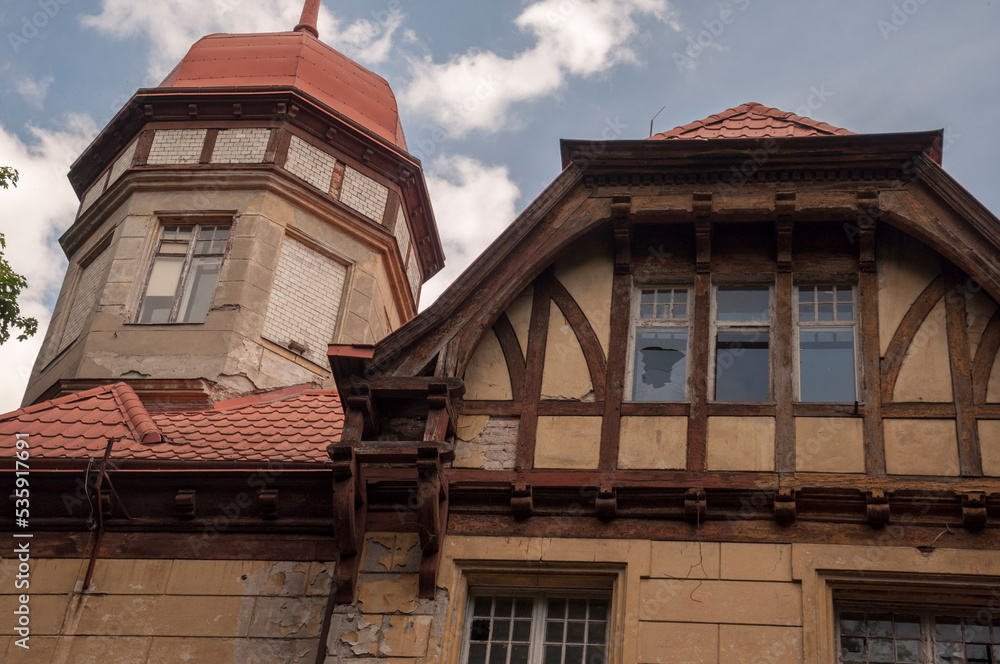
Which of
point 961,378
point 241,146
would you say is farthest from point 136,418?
point 961,378

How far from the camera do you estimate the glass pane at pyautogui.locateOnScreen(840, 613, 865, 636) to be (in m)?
8.77

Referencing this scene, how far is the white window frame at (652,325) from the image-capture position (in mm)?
9820

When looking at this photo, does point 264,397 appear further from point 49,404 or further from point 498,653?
point 498,653

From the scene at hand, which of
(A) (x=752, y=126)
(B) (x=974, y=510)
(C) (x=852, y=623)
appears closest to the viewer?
(B) (x=974, y=510)

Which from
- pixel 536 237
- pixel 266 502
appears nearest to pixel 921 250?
pixel 536 237

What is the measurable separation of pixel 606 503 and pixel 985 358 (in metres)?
→ 3.26

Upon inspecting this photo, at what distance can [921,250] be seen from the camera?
33.4 ft

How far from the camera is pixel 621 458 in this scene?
941 cm

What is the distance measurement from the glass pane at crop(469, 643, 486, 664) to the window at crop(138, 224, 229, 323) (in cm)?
702

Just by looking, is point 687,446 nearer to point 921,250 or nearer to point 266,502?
point 921,250

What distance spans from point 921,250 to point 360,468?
509cm

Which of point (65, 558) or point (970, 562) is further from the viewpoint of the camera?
point (65, 558)

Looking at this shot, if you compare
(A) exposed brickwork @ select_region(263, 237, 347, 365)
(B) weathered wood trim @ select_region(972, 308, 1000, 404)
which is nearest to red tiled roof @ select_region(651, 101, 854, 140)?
(B) weathered wood trim @ select_region(972, 308, 1000, 404)

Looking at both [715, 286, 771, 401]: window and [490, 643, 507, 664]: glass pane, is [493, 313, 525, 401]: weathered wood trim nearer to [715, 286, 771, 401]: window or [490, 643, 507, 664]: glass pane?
[715, 286, 771, 401]: window
